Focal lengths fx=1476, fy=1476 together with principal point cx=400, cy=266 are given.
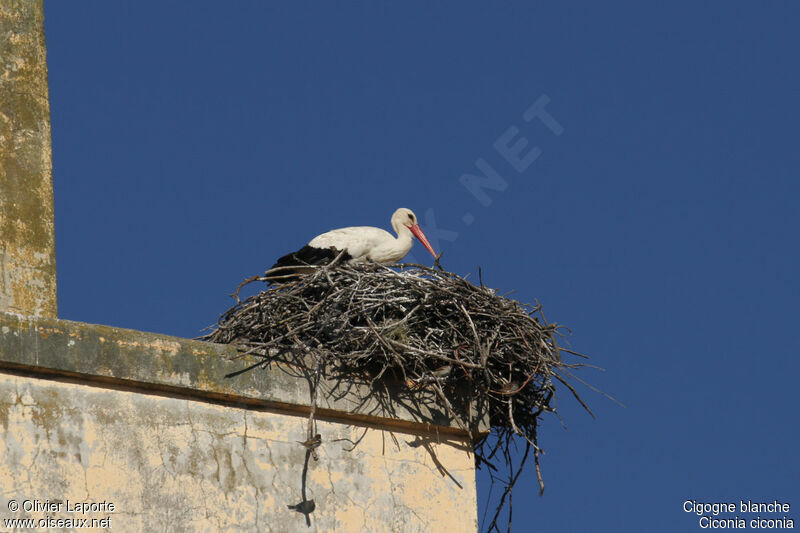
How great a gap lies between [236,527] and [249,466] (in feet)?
1.16

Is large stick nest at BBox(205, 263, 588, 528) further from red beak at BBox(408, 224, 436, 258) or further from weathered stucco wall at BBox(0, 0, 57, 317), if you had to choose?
red beak at BBox(408, 224, 436, 258)

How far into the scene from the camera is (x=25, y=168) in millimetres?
8281

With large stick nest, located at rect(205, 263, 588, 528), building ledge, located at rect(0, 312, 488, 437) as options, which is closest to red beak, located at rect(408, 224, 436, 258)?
large stick nest, located at rect(205, 263, 588, 528)

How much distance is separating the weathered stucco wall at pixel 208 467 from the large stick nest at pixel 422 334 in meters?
0.39

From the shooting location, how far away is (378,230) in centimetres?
1159

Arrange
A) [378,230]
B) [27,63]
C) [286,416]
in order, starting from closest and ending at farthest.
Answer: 1. [286,416]
2. [27,63]
3. [378,230]

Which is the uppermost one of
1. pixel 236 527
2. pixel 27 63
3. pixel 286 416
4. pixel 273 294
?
pixel 27 63

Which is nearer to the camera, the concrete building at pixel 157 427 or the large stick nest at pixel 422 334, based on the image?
the concrete building at pixel 157 427

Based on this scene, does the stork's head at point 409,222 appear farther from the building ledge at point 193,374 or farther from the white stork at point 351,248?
the building ledge at point 193,374

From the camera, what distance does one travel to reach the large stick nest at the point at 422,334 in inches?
329

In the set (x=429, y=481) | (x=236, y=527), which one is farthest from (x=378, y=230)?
(x=236, y=527)

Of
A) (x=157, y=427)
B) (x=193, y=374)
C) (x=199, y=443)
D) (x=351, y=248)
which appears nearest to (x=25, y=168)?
(x=193, y=374)

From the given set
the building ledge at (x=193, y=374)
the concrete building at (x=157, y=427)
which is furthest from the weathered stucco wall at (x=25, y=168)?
the building ledge at (x=193, y=374)

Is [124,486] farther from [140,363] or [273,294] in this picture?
[273,294]
